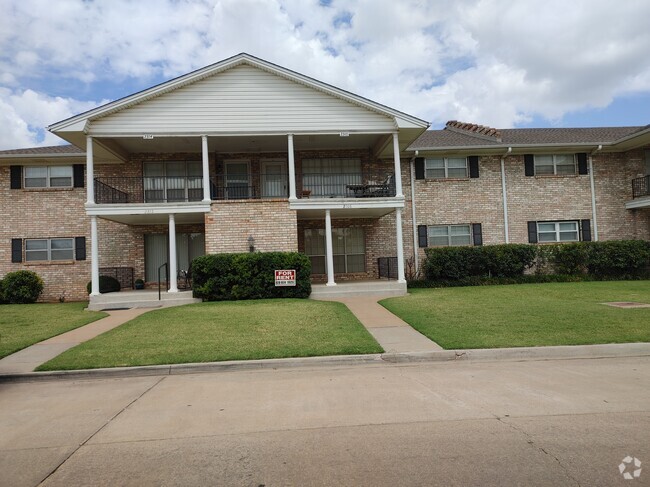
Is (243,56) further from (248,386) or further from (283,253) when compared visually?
(248,386)

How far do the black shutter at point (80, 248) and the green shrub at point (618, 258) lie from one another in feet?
67.9

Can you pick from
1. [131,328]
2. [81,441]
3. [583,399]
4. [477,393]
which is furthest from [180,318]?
[583,399]

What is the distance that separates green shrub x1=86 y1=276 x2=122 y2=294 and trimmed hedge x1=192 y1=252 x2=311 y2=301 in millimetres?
4132

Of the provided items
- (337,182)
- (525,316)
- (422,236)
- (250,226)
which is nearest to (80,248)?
(250,226)

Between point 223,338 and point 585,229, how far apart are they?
17.7 m

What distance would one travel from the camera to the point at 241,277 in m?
14.9

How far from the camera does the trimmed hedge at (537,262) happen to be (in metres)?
18.1

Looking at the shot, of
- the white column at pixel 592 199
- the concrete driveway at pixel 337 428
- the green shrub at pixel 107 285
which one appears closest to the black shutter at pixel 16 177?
the green shrub at pixel 107 285

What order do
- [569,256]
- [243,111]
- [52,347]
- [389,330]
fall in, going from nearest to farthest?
[52,347]
[389,330]
[243,111]
[569,256]

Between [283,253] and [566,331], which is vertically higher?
[283,253]

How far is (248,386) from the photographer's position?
6.21 meters

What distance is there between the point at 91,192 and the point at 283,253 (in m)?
7.06

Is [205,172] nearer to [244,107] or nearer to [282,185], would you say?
[244,107]

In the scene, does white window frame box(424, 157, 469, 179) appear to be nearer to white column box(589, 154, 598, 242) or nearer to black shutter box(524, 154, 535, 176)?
black shutter box(524, 154, 535, 176)
